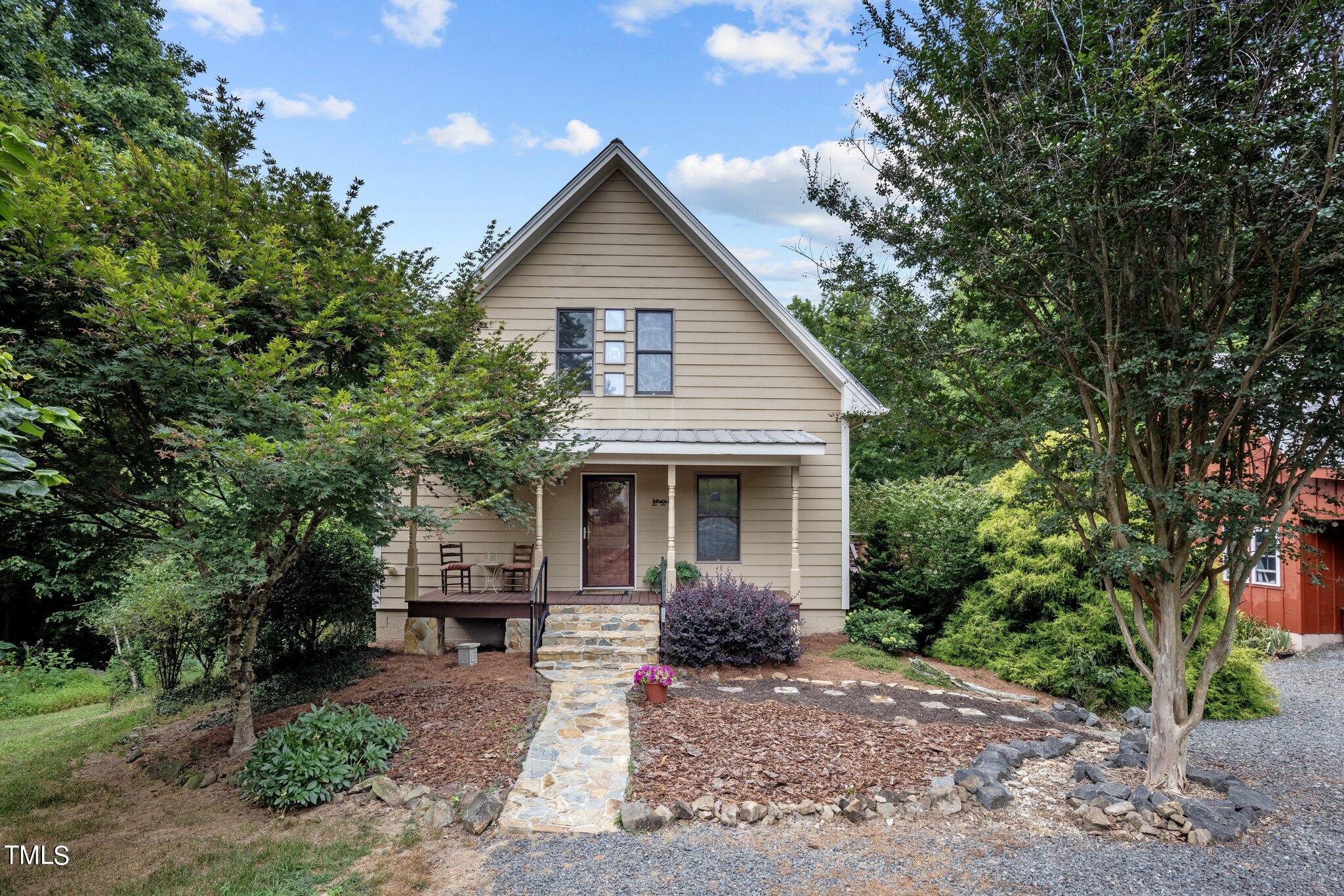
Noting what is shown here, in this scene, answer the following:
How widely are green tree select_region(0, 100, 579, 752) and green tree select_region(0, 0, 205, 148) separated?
769 centimetres

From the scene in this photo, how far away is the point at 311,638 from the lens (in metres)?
8.55

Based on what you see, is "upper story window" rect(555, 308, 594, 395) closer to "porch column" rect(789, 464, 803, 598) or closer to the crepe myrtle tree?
"porch column" rect(789, 464, 803, 598)

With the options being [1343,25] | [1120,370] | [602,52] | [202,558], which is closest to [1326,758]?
[1120,370]

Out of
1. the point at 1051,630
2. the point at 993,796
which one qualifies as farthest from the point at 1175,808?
the point at 1051,630

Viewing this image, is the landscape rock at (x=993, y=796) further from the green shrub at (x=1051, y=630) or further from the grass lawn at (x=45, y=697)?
the grass lawn at (x=45, y=697)

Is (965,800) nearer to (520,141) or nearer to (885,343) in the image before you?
(885,343)

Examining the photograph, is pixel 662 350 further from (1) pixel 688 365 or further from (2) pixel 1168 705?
(2) pixel 1168 705

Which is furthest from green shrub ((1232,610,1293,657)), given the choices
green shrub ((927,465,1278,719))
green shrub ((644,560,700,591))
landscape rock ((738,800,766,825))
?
landscape rock ((738,800,766,825))

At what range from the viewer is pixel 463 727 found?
20.1ft

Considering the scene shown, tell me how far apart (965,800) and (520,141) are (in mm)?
14455

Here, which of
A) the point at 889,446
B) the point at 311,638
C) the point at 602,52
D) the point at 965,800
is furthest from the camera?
the point at 602,52

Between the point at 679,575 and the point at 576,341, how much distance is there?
4.27 m

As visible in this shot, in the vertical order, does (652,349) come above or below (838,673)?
above

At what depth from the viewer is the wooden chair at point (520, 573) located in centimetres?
1038
